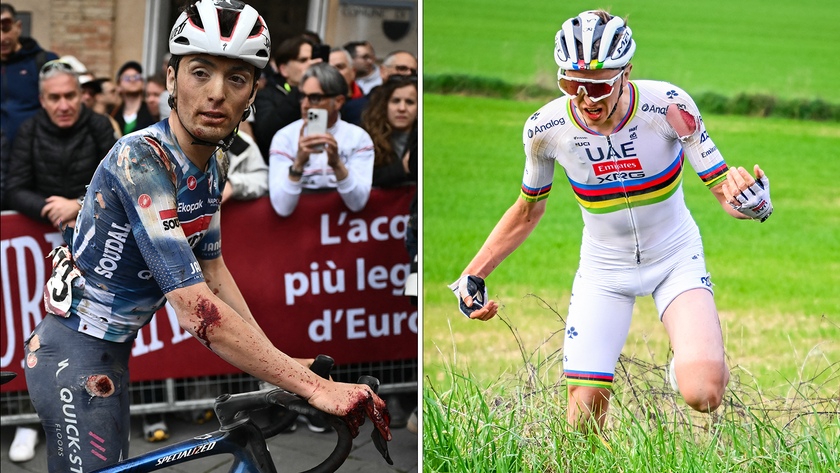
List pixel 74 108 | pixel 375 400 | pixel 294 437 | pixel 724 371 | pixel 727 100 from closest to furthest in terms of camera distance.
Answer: pixel 375 400 → pixel 724 371 → pixel 727 100 → pixel 294 437 → pixel 74 108

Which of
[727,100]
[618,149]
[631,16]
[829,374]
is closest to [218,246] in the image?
[618,149]

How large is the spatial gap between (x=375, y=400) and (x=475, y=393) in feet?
2.48

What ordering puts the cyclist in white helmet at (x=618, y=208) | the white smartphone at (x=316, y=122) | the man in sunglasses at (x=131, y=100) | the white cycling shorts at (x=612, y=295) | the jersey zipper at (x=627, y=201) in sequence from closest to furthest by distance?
the cyclist in white helmet at (x=618, y=208)
the jersey zipper at (x=627, y=201)
the white cycling shorts at (x=612, y=295)
the white smartphone at (x=316, y=122)
the man in sunglasses at (x=131, y=100)

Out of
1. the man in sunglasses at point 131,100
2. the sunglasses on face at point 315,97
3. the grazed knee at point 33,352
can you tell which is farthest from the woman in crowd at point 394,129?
the grazed knee at point 33,352

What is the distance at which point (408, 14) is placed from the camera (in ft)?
14.8

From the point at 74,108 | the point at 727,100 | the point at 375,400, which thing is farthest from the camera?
the point at 74,108

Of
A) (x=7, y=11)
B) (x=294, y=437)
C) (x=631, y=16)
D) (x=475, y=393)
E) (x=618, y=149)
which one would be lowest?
→ (x=294, y=437)

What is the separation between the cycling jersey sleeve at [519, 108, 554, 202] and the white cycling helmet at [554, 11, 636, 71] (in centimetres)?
32

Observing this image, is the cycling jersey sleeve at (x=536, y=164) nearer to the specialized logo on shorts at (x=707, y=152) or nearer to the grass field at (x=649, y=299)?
the grass field at (x=649, y=299)

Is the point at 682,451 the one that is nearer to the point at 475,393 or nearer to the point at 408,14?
the point at 475,393

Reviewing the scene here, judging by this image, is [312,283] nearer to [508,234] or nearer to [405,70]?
[405,70]

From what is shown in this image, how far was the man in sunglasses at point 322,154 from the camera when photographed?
4.18m

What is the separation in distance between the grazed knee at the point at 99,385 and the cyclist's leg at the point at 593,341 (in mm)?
1683

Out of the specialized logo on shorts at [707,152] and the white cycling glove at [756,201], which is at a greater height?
the specialized logo on shorts at [707,152]
